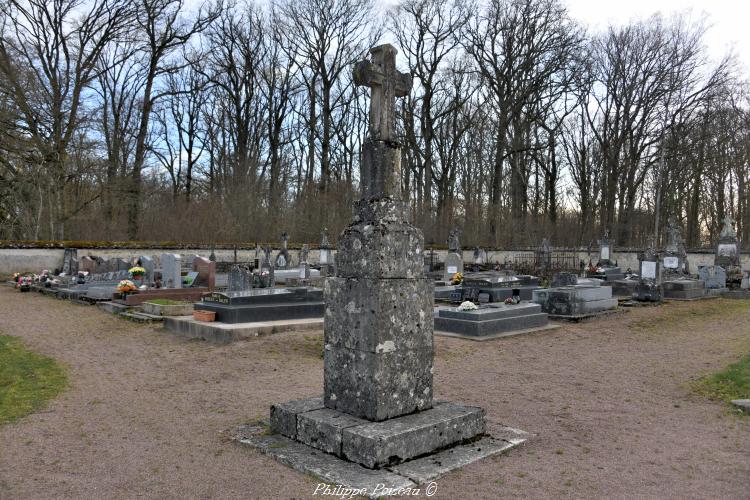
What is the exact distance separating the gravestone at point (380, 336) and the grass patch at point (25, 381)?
2914 millimetres

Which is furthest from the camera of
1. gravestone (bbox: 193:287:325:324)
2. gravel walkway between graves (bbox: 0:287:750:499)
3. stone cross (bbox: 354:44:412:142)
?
gravestone (bbox: 193:287:325:324)

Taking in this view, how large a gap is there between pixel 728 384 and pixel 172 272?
13658mm

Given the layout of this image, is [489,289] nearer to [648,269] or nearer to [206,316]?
[648,269]

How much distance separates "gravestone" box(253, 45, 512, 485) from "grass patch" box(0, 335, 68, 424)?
291 centimetres

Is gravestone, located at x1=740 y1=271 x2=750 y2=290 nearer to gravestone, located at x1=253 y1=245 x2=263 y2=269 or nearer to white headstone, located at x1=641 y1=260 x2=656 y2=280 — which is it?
white headstone, located at x1=641 y1=260 x2=656 y2=280

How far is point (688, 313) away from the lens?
15039 millimetres

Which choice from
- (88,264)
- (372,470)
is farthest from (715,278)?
(88,264)

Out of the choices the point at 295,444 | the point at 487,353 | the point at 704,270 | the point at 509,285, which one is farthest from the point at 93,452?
the point at 704,270

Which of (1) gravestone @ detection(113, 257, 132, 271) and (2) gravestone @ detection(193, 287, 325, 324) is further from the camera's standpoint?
(1) gravestone @ detection(113, 257, 132, 271)

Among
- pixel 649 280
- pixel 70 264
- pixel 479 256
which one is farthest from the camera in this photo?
pixel 479 256

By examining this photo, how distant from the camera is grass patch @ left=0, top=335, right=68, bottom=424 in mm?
5750

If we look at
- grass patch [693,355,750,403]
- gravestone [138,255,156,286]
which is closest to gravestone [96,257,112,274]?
gravestone [138,255,156,286]

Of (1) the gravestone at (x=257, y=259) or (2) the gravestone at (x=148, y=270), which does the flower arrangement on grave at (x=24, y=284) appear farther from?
(1) the gravestone at (x=257, y=259)

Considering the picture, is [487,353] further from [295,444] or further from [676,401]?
[295,444]
